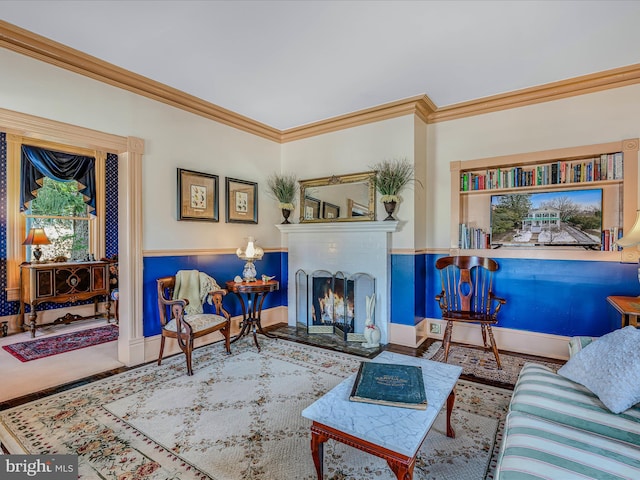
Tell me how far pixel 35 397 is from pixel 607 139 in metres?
5.37

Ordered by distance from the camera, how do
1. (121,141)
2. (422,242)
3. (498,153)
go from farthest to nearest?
(422,242) → (498,153) → (121,141)

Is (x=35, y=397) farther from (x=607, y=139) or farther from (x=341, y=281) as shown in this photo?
(x=607, y=139)

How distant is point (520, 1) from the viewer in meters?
2.17

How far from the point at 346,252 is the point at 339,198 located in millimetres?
701

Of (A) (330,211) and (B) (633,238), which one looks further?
(A) (330,211)

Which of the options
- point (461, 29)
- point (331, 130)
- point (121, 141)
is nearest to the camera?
point (461, 29)

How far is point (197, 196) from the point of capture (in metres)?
3.73

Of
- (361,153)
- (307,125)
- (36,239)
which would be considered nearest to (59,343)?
(36,239)

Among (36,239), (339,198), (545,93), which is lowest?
→ (36,239)

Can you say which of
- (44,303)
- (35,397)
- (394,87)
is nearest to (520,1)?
(394,87)

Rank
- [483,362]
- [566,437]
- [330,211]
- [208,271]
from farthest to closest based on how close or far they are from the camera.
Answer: [330,211] → [208,271] → [483,362] → [566,437]

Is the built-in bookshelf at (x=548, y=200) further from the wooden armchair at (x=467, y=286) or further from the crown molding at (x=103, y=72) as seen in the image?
the crown molding at (x=103, y=72)

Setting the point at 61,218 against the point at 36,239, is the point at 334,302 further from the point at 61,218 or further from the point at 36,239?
the point at 61,218

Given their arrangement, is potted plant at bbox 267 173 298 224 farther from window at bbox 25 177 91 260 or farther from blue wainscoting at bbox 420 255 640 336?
window at bbox 25 177 91 260
